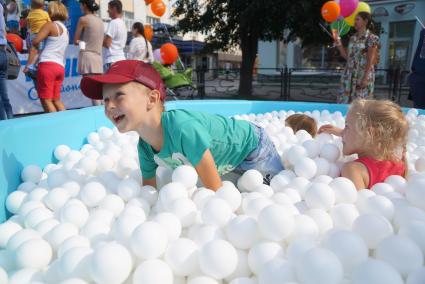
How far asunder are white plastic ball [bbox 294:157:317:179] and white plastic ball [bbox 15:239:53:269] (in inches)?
42.6

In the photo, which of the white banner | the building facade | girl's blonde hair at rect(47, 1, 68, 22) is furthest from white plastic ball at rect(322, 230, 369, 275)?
the building facade

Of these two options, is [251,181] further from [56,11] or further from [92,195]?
[56,11]

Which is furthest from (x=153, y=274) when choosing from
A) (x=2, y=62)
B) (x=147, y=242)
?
(x=2, y=62)

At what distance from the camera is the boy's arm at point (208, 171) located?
55.0 inches

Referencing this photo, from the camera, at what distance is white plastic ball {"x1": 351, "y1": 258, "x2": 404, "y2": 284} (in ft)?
2.77

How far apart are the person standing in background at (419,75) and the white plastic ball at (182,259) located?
3.04 m

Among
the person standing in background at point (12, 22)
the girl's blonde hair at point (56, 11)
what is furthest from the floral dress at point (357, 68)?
the person standing in background at point (12, 22)

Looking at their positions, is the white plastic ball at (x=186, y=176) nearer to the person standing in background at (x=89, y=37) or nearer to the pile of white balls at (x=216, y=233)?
the pile of white balls at (x=216, y=233)

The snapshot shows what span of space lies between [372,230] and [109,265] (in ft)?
2.38

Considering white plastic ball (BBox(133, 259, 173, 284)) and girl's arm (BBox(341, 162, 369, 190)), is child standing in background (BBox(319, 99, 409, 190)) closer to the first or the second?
girl's arm (BBox(341, 162, 369, 190))

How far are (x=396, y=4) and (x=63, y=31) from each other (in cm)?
1210

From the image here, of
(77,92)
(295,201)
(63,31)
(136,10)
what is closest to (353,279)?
(295,201)

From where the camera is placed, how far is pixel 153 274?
2.97 feet

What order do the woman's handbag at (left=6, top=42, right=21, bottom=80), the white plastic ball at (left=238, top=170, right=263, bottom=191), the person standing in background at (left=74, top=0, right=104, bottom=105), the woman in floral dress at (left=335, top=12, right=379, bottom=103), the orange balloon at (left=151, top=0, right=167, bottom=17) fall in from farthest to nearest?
the orange balloon at (left=151, top=0, right=167, bottom=17) < the woman in floral dress at (left=335, top=12, right=379, bottom=103) < the person standing in background at (left=74, top=0, right=104, bottom=105) < the woman's handbag at (left=6, top=42, right=21, bottom=80) < the white plastic ball at (left=238, top=170, right=263, bottom=191)
